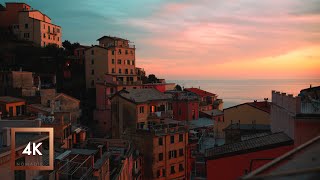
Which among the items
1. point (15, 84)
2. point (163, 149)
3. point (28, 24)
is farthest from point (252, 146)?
point (28, 24)

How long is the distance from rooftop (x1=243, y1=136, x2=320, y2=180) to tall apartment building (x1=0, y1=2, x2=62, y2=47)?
216ft

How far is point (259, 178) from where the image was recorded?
384 centimetres

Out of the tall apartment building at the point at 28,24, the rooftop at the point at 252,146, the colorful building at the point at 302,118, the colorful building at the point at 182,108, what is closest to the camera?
the colorful building at the point at 302,118

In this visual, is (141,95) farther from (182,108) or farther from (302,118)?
(302,118)

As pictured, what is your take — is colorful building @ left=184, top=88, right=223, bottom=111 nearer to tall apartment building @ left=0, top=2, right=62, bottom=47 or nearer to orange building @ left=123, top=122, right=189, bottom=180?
orange building @ left=123, top=122, right=189, bottom=180

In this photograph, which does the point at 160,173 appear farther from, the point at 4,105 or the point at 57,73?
the point at 57,73

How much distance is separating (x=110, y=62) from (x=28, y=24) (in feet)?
65.8

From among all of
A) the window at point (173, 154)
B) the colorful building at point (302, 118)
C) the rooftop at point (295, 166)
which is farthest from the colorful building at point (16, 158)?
the window at point (173, 154)

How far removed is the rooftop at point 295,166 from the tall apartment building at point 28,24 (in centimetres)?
6591

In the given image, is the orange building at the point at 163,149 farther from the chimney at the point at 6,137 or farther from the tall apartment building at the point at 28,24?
the tall apartment building at the point at 28,24

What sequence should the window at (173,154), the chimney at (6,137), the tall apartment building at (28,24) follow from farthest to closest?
the tall apartment building at (28,24) < the window at (173,154) < the chimney at (6,137)

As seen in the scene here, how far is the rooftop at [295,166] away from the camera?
3812mm

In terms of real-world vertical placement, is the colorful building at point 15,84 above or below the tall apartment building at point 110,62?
below

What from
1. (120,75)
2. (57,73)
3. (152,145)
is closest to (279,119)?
(152,145)
